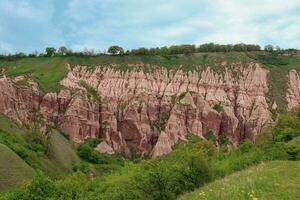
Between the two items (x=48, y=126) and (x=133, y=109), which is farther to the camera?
(x=133, y=109)

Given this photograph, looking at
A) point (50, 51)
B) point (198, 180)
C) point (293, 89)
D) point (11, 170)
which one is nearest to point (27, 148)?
point (11, 170)

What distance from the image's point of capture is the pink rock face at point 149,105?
13125 centimetres

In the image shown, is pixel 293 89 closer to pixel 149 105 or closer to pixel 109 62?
pixel 149 105

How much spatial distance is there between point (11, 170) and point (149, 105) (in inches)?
2639

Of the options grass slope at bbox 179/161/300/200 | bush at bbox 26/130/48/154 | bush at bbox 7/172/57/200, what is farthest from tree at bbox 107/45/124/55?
grass slope at bbox 179/161/300/200

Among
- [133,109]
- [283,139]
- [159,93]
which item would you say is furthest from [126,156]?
[283,139]

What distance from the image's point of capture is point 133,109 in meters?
138

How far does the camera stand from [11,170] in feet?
256

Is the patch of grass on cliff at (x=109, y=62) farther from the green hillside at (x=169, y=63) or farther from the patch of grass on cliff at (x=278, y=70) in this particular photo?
the patch of grass on cliff at (x=278, y=70)

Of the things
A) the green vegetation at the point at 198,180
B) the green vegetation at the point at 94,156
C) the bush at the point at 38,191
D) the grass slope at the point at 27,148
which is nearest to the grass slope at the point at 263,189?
the green vegetation at the point at 198,180

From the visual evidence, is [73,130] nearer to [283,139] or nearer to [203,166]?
[283,139]

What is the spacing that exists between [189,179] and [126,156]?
97.0 metres

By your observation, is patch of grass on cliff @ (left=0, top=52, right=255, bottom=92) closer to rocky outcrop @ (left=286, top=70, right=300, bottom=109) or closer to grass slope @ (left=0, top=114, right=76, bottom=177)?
rocky outcrop @ (left=286, top=70, right=300, bottom=109)

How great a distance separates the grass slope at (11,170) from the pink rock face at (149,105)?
1529 inches
